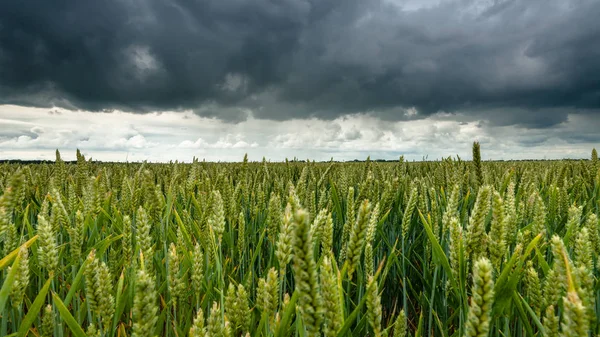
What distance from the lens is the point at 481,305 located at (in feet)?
2.40

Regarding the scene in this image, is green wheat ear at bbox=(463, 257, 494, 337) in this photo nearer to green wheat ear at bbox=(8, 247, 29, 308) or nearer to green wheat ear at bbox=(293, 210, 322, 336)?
green wheat ear at bbox=(293, 210, 322, 336)

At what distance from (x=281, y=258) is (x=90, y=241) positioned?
4.99ft

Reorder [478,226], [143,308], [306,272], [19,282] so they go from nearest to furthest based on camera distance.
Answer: [306,272] → [143,308] → [478,226] → [19,282]

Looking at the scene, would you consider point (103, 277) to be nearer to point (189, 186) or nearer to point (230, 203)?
point (230, 203)

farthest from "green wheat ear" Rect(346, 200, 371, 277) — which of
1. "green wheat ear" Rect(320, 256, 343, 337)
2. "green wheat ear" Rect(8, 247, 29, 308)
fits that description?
"green wheat ear" Rect(8, 247, 29, 308)

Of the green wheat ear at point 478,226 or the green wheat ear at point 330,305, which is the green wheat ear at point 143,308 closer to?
the green wheat ear at point 330,305

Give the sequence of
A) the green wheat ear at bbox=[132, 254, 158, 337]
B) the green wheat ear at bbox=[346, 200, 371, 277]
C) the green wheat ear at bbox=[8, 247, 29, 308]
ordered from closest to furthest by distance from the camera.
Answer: the green wheat ear at bbox=[132, 254, 158, 337]
the green wheat ear at bbox=[346, 200, 371, 277]
the green wheat ear at bbox=[8, 247, 29, 308]

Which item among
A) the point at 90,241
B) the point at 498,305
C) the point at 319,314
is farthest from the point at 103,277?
the point at 498,305

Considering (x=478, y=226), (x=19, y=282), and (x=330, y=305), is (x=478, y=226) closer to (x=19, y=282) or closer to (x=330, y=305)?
(x=330, y=305)

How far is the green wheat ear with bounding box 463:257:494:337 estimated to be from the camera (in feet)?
2.37

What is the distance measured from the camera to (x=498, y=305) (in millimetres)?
Answer: 1211

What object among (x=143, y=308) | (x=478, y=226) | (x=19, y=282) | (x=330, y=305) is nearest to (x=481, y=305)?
(x=330, y=305)

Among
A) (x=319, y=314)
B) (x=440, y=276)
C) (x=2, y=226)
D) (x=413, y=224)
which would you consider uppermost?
(x=2, y=226)

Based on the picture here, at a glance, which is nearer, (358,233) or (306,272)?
(306,272)
